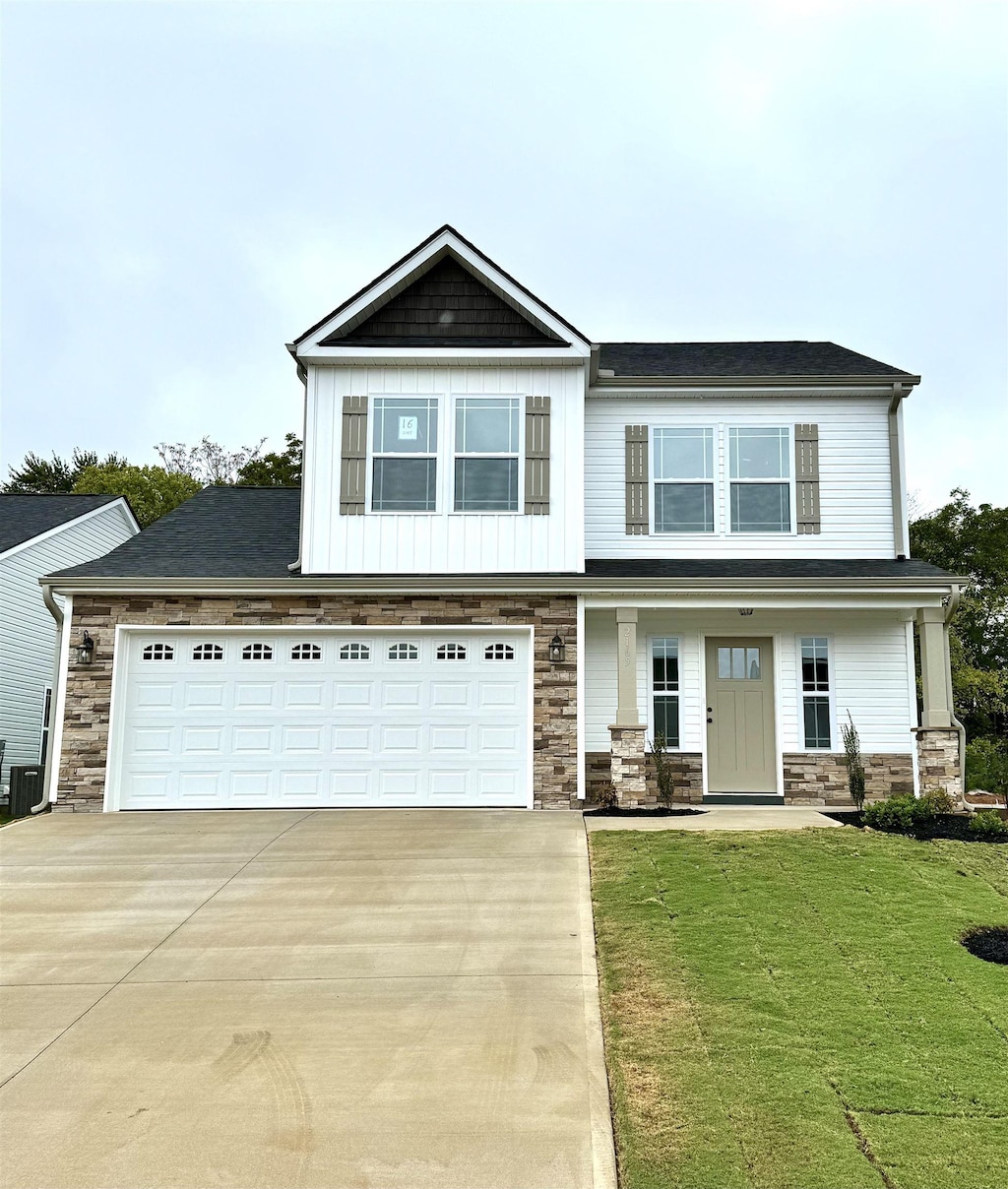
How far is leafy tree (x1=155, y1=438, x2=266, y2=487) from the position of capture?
3716cm

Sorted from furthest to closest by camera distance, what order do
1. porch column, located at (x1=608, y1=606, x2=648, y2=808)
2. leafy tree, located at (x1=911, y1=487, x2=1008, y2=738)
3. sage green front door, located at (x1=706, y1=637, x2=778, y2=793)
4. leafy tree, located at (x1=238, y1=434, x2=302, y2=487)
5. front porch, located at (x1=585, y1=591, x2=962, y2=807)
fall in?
leafy tree, located at (x1=238, y1=434, x2=302, y2=487) < leafy tree, located at (x1=911, y1=487, x2=1008, y2=738) < sage green front door, located at (x1=706, y1=637, x2=778, y2=793) < front porch, located at (x1=585, y1=591, x2=962, y2=807) < porch column, located at (x1=608, y1=606, x2=648, y2=808)

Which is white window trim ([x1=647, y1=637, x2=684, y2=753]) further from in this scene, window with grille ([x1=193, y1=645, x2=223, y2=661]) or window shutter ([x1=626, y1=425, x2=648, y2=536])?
window with grille ([x1=193, y1=645, x2=223, y2=661])

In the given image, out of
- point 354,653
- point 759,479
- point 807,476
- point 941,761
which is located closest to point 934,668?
point 941,761

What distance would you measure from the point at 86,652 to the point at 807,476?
9.63m

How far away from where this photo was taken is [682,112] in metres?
16.3

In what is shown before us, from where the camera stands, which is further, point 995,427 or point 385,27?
point 995,427

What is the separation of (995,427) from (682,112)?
603 inches

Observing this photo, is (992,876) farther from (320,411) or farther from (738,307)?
(738,307)

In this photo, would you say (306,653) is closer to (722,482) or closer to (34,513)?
(722,482)

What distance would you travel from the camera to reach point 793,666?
12750 millimetres

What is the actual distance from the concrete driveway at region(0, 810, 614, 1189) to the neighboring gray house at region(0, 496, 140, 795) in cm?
841

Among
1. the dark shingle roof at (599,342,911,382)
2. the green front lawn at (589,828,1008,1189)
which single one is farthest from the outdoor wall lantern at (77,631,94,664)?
the dark shingle roof at (599,342,911,382)

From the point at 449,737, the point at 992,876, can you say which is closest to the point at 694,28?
the point at 449,737

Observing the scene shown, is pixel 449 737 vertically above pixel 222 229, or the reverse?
pixel 222 229
